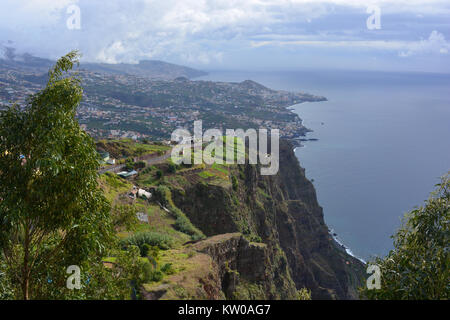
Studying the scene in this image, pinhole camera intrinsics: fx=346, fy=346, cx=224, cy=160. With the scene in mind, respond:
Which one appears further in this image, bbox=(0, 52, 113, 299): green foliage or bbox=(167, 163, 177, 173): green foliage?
bbox=(167, 163, 177, 173): green foliage

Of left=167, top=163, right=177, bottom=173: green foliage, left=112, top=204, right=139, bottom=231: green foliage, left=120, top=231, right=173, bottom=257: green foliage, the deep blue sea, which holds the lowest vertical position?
the deep blue sea

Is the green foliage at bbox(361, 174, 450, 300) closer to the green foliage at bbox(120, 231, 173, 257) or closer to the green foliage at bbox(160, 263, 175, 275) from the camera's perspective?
the green foliage at bbox(160, 263, 175, 275)

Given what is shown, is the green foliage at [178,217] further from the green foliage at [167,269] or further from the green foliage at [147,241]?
the green foliage at [167,269]

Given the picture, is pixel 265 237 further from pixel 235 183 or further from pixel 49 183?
pixel 49 183

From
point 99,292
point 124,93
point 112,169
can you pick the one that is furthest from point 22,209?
point 124,93

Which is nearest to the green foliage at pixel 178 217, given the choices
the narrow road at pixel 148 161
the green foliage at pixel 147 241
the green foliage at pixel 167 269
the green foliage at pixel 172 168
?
the green foliage at pixel 172 168

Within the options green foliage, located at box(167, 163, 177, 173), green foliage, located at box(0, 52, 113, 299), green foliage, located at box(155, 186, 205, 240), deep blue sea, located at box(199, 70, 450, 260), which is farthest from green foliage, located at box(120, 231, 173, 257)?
deep blue sea, located at box(199, 70, 450, 260)

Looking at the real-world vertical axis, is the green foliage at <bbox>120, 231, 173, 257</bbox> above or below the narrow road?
below

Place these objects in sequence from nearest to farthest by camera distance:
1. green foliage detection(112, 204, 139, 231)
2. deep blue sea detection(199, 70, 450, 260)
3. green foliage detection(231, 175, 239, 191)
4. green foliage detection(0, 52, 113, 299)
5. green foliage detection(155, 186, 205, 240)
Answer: green foliage detection(0, 52, 113, 299)
green foliage detection(112, 204, 139, 231)
green foliage detection(155, 186, 205, 240)
green foliage detection(231, 175, 239, 191)
deep blue sea detection(199, 70, 450, 260)
